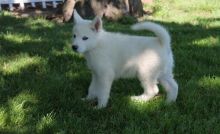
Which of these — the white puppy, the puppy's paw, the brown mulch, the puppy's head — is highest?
the puppy's head

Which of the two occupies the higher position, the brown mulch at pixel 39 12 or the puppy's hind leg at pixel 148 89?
the puppy's hind leg at pixel 148 89

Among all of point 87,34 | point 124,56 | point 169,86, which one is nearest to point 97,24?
point 87,34

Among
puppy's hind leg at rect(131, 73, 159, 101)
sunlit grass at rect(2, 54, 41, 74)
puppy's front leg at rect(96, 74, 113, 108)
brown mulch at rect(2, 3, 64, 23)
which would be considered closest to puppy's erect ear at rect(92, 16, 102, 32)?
puppy's front leg at rect(96, 74, 113, 108)

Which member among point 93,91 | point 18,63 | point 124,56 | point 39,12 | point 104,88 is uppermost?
point 124,56

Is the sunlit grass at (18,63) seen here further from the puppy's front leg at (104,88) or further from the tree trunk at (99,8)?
the tree trunk at (99,8)

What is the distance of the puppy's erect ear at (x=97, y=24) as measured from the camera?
16.4 feet

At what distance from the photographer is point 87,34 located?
500 cm

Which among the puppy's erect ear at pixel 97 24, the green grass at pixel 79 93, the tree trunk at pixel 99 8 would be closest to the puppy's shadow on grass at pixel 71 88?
the green grass at pixel 79 93

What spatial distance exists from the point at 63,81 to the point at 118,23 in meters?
5.19

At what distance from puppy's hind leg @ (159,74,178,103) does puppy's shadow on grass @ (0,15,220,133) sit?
97 millimetres

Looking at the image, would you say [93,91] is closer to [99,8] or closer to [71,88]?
[71,88]

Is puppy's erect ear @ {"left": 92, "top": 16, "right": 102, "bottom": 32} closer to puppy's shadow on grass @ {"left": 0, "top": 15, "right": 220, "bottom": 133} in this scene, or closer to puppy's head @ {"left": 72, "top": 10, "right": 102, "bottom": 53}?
puppy's head @ {"left": 72, "top": 10, "right": 102, "bottom": 53}

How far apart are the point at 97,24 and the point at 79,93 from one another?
840 mm

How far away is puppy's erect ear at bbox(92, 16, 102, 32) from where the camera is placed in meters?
5.01
